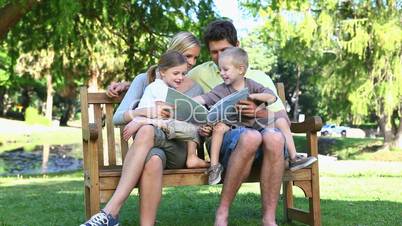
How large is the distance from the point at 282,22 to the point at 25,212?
575 inches

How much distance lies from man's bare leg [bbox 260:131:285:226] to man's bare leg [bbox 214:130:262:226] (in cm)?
8

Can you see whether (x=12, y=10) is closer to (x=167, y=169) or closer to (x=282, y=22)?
(x=167, y=169)

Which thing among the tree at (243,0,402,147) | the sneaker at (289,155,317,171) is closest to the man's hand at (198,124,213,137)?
the sneaker at (289,155,317,171)

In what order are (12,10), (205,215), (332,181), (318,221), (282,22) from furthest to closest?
(282,22) < (12,10) < (332,181) < (205,215) < (318,221)

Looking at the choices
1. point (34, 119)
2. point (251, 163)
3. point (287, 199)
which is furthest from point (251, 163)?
Answer: point (34, 119)

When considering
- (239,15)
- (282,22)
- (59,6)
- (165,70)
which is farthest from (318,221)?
(282,22)

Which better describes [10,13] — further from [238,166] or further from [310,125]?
[238,166]

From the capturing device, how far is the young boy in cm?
362

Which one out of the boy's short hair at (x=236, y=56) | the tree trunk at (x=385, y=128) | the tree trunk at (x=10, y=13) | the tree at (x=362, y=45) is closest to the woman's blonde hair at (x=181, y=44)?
the boy's short hair at (x=236, y=56)

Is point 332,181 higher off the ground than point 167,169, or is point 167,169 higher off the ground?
point 167,169

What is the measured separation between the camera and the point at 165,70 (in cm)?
368

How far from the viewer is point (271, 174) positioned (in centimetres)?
357

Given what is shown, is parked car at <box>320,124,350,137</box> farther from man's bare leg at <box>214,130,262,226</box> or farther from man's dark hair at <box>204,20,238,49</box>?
man's bare leg at <box>214,130,262,226</box>

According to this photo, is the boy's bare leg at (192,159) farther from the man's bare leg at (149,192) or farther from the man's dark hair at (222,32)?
the man's dark hair at (222,32)
